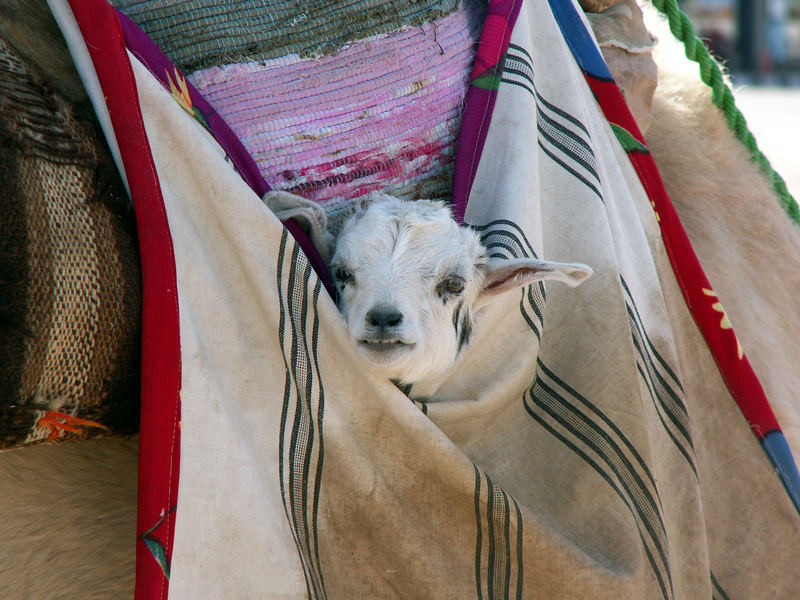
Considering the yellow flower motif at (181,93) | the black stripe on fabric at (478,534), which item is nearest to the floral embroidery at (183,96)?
the yellow flower motif at (181,93)

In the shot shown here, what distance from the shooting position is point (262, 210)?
5.20 feet

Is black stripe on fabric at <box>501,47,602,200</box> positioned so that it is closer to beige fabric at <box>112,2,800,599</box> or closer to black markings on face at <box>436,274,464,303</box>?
beige fabric at <box>112,2,800,599</box>

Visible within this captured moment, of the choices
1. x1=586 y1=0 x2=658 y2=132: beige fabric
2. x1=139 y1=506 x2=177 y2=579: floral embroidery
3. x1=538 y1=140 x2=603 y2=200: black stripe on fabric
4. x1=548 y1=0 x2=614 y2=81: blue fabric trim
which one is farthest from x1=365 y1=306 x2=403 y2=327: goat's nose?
x1=586 y1=0 x2=658 y2=132: beige fabric

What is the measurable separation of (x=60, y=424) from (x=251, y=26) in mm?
865

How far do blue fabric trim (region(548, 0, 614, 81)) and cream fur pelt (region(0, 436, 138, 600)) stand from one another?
1419 mm

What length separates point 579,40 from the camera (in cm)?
227

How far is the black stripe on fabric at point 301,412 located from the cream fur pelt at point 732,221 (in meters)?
1.33

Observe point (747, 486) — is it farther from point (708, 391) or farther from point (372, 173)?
point (372, 173)

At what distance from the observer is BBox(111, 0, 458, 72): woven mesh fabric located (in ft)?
5.77

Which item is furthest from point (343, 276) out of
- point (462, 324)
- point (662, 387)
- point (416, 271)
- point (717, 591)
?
point (717, 591)

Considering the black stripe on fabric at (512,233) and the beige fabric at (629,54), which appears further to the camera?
the beige fabric at (629,54)

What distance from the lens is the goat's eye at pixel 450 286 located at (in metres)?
1.79

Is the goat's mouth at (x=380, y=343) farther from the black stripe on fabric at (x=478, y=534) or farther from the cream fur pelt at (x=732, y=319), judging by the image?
the cream fur pelt at (x=732, y=319)

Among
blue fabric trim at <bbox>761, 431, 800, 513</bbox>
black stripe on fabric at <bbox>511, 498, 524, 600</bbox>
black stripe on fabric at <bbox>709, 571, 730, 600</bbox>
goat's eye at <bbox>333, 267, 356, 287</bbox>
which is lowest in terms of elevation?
black stripe on fabric at <bbox>709, 571, 730, 600</bbox>
